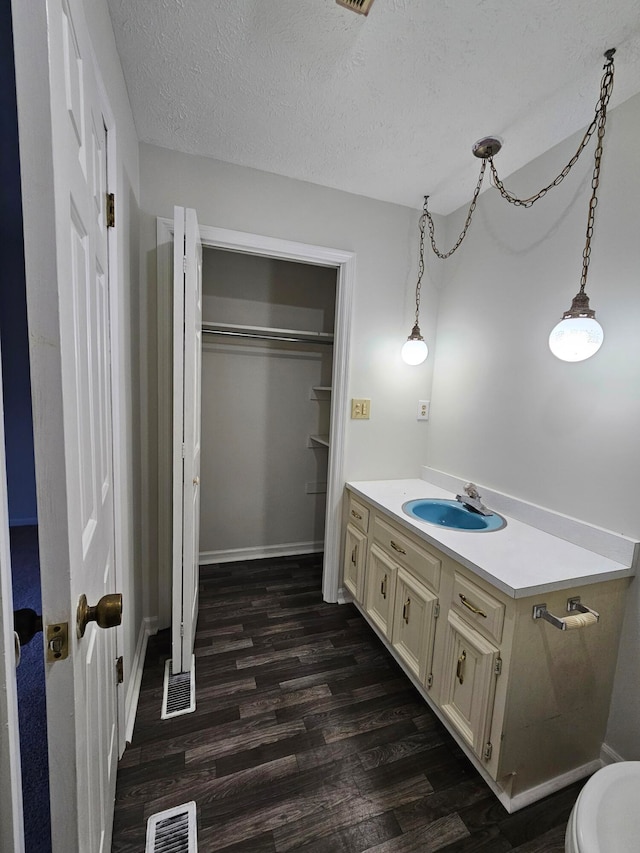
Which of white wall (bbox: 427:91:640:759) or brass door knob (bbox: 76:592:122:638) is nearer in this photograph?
brass door knob (bbox: 76:592:122:638)

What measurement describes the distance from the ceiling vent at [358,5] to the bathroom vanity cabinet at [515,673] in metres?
1.80

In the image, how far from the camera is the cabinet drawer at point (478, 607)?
1202mm

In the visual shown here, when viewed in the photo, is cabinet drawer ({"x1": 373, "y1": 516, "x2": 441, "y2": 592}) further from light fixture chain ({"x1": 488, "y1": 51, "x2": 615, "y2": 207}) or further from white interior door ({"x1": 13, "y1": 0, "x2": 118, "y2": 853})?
light fixture chain ({"x1": 488, "y1": 51, "x2": 615, "y2": 207})

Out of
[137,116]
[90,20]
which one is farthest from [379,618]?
[137,116]

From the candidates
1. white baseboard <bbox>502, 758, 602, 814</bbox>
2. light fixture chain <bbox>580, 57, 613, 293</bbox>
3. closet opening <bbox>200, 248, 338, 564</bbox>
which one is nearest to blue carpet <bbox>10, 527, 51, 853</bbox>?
closet opening <bbox>200, 248, 338, 564</bbox>

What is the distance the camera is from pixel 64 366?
0.54 metres

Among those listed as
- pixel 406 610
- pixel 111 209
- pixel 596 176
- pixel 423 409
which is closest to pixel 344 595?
pixel 406 610

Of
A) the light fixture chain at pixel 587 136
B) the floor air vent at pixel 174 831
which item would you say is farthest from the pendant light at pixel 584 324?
the floor air vent at pixel 174 831

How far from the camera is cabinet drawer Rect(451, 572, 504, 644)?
1202 mm

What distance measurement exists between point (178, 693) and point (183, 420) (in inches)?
48.4

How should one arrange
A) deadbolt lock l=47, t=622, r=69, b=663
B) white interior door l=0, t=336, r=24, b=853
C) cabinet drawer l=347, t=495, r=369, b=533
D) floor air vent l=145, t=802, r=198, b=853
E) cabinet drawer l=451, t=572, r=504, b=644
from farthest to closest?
1. cabinet drawer l=347, t=495, r=369, b=533
2. cabinet drawer l=451, t=572, r=504, b=644
3. floor air vent l=145, t=802, r=198, b=853
4. deadbolt lock l=47, t=622, r=69, b=663
5. white interior door l=0, t=336, r=24, b=853

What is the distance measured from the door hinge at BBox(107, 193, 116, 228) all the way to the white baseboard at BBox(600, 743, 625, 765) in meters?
2.57

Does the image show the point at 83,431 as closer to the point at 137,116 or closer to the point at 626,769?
the point at 626,769

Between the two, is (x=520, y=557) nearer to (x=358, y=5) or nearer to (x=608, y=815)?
(x=608, y=815)
